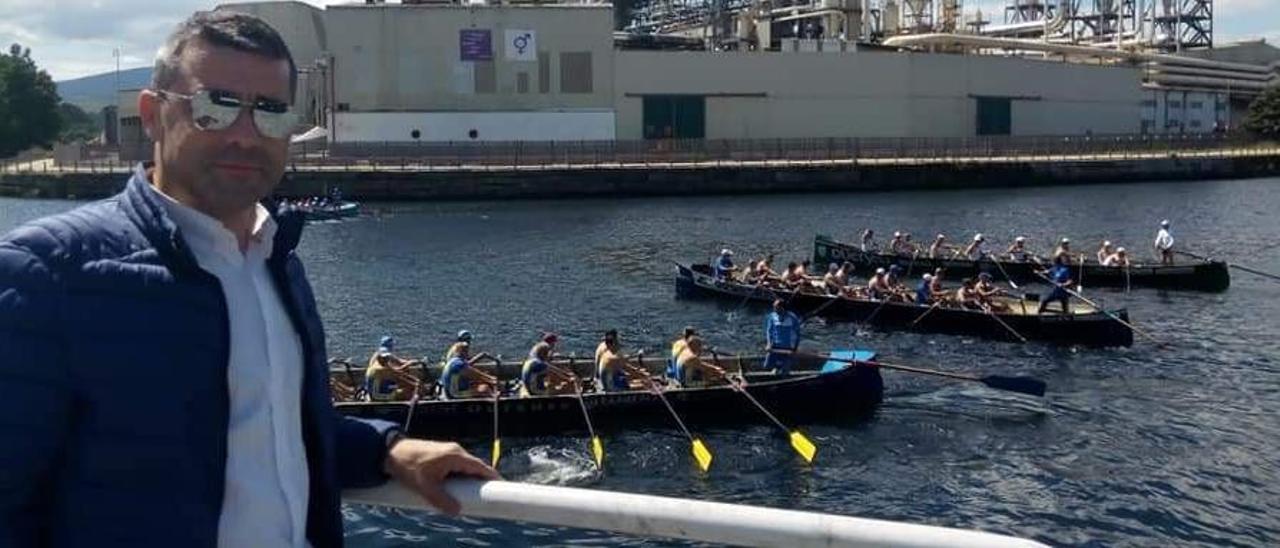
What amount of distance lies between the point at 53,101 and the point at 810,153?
74.4 m

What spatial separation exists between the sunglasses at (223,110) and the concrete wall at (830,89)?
8224 centimetres

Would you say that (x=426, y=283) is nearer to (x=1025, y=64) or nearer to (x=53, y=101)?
(x=1025, y=64)

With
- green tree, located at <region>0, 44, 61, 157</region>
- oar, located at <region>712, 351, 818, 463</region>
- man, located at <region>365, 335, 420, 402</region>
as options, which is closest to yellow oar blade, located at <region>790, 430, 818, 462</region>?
oar, located at <region>712, 351, 818, 463</region>

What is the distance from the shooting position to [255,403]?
115 inches

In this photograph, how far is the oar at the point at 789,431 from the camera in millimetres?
19609

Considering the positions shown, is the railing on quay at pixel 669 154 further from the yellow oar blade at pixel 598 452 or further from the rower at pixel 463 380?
the yellow oar blade at pixel 598 452

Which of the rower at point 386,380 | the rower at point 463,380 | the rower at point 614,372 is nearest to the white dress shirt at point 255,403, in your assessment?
the rower at point 463,380

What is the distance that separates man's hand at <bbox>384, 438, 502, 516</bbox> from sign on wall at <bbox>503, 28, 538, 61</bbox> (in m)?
81.4

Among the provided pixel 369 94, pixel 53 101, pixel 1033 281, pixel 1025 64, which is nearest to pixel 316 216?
pixel 369 94

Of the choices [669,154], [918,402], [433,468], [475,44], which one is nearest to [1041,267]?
[918,402]

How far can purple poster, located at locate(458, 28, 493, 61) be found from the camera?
272 ft

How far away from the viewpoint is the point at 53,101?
397ft

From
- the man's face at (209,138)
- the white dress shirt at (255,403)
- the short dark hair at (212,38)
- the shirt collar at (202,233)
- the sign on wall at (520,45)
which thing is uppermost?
the sign on wall at (520,45)

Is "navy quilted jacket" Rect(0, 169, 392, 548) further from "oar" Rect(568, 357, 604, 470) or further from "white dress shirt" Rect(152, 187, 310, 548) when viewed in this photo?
"oar" Rect(568, 357, 604, 470)
